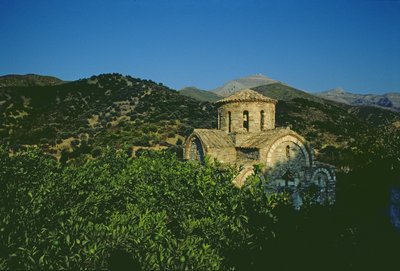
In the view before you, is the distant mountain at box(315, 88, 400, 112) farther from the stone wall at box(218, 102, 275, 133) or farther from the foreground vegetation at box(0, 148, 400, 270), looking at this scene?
the foreground vegetation at box(0, 148, 400, 270)

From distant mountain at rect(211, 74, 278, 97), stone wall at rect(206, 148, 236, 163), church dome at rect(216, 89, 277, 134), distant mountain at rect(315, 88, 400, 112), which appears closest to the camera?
stone wall at rect(206, 148, 236, 163)

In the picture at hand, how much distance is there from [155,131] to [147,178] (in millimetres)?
31087

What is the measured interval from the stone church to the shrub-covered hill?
1816cm

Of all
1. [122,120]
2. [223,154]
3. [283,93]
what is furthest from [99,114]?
[283,93]

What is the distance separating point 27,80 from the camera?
9481cm

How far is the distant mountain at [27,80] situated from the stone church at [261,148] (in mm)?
83276

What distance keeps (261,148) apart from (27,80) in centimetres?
9725

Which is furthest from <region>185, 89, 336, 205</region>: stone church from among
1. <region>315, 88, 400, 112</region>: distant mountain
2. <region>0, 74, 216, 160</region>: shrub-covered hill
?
<region>315, 88, 400, 112</region>: distant mountain

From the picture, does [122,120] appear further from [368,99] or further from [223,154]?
[368,99]

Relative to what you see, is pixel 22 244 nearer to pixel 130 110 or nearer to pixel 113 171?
pixel 113 171

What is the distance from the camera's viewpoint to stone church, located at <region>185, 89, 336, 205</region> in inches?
734

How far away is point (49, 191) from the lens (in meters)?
9.38

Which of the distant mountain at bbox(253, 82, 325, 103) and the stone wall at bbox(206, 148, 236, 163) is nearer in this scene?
the stone wall at bbox(206, 148, 236, 163)

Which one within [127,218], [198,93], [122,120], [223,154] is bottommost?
[127,218]
